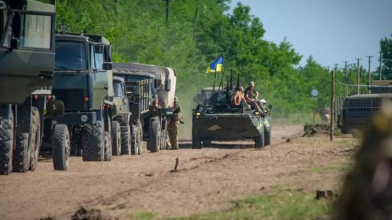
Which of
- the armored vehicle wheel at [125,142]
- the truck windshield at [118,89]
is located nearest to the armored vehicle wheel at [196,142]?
the truck windshield at [118,89]

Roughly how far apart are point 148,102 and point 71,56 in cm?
1159

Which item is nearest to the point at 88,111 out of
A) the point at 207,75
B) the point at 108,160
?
the point at 108,160

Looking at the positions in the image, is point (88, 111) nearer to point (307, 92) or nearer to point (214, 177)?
point (214, 177)

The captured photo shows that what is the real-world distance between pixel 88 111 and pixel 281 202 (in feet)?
39.7

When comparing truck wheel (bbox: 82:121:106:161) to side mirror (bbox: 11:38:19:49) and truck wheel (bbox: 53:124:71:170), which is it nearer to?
truck wheel (bbox: 53:124:71:170)

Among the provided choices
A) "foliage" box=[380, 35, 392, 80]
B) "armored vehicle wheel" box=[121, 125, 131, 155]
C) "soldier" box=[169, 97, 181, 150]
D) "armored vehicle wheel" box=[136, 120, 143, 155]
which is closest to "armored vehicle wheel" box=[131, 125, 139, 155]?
"armored vehicle wheel" box=[136, 120, 143, 155]

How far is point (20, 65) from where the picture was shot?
16703 mm

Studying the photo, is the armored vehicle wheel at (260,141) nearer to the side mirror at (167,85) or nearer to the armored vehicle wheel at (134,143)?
the side mirror at (167,85)

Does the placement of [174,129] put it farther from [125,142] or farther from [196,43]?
[196,43]

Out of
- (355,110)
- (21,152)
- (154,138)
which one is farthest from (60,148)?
(355,110)

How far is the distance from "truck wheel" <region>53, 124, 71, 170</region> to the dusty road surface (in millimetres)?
261

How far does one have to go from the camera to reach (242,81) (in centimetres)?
8119

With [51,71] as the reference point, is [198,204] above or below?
below

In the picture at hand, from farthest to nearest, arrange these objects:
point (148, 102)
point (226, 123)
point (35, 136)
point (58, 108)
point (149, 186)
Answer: point (148, 102), point (226, 123), point (58, 108), point (35, 136), point (149, 186)
